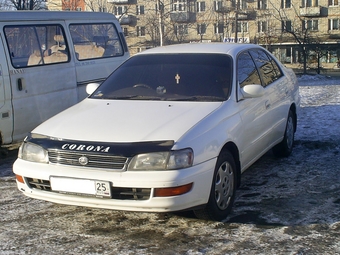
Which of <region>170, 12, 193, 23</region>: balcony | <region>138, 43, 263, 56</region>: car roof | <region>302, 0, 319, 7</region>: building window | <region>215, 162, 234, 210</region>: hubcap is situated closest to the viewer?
<region>215, 162, 234, 210</region>: hubcap

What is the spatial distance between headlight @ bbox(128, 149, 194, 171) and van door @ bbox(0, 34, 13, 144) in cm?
320

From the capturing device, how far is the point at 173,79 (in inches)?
210

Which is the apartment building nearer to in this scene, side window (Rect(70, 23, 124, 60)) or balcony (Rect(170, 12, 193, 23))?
balcony (Rect(170, 12, 193, 23))

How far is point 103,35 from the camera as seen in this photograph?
28.3 feet

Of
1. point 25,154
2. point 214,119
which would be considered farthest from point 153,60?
point 25,154

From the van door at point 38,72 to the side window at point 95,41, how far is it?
26 cm

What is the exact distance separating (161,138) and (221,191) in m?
0.79

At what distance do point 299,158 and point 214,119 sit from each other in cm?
257

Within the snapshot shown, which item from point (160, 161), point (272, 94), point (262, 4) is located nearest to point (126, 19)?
point (262, 4)

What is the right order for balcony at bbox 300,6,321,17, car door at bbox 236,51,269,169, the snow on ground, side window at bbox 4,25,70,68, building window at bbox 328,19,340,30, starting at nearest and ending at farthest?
the snow on ground, car door at bbox 236,51,269,169, side window at bbox 4,25,70,68, balcony at bbox 300,6,321,17, building window at bbox 328,19,340,30

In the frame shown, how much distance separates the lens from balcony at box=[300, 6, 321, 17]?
5247 cm

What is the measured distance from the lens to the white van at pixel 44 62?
6.72 metres

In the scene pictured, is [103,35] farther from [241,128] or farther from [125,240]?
[125,240]

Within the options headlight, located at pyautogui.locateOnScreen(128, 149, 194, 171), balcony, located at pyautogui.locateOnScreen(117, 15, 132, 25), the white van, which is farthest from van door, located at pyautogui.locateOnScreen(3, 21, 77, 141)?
balcony, located at pyautogui.locateOnScreen(117, 15, 132, 25)
